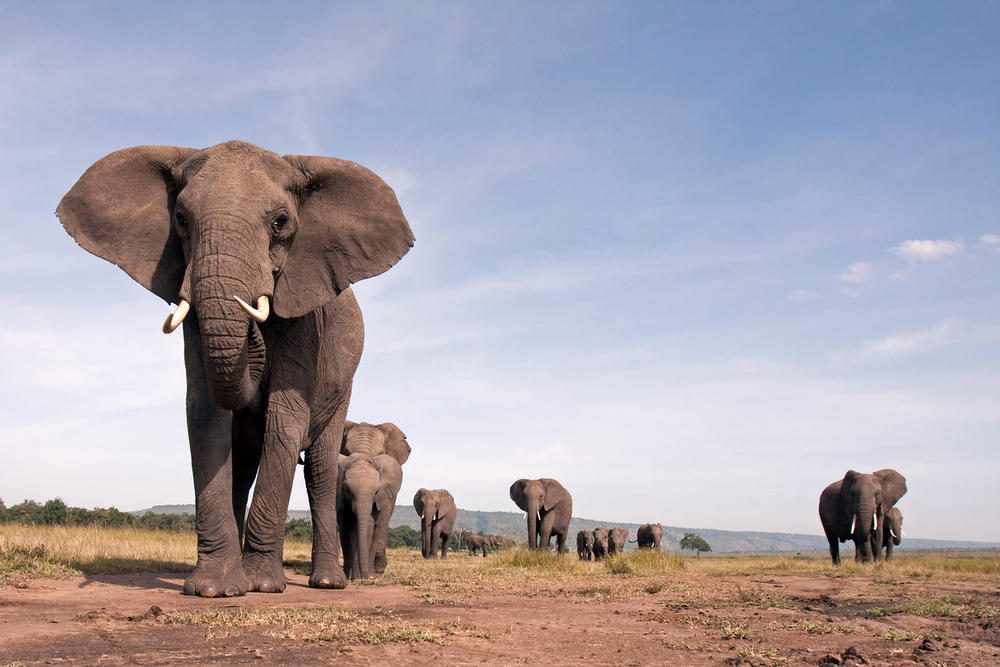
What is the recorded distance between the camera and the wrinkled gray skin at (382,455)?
14.6 m

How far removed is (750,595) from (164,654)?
6.60 m

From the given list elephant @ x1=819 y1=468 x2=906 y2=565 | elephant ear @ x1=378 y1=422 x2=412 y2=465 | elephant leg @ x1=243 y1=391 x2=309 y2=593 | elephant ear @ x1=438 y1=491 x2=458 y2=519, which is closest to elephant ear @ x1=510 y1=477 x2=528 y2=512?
elephant ear @ x1=438 y1=491 x2=458 y2=519

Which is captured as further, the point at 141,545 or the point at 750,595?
the point at 141,545

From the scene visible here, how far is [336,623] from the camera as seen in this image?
616 centimetres

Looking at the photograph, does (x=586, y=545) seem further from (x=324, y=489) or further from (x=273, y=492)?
(x=273, y=492)

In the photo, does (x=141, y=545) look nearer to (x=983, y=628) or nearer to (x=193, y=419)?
(x=193, y=419)

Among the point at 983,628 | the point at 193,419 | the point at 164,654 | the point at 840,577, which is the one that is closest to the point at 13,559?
the point at 193,419

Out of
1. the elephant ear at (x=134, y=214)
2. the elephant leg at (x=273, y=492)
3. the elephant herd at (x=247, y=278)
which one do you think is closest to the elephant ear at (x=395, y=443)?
the elephant herd at (x=247, y=278)

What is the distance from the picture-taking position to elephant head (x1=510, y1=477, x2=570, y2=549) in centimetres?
3516

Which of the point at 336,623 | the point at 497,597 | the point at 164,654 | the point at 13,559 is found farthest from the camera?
the point at 13,559

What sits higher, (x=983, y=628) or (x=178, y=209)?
(x=178, y=209)

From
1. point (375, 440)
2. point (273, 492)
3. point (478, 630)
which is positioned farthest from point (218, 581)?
point (375, 440)

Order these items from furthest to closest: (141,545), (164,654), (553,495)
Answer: (553,495)
(141,545)
(164,654)

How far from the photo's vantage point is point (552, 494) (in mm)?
36594
